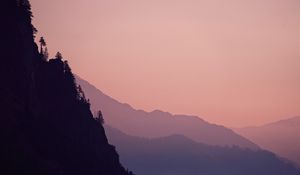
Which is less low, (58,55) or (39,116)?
(58,55)

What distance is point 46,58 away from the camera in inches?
5012

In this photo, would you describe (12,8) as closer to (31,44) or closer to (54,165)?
(31,44)

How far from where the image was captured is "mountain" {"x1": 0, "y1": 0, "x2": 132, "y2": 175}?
79.6 metres

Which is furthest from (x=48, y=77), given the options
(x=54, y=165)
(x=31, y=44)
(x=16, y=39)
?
(x=54, y=165)

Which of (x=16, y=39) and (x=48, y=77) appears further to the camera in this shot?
(x=48, y=77)

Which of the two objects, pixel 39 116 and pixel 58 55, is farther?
pixel 58 55

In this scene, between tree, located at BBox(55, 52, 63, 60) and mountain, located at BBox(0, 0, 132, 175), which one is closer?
mountain, located at BBox(0, 0, 132, 175)

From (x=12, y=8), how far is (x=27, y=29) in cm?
752

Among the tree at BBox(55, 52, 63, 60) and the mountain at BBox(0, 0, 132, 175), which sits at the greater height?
the tree at BBox(55, 52, 63, 60)

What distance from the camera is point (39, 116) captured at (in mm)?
97375

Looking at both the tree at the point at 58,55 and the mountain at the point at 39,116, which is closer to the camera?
the mountain at the point at 39,116

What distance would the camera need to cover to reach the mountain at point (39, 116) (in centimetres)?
7956

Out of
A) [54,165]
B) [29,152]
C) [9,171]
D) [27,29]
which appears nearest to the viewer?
[9,171]

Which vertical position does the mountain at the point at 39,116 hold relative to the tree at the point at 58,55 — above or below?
below
